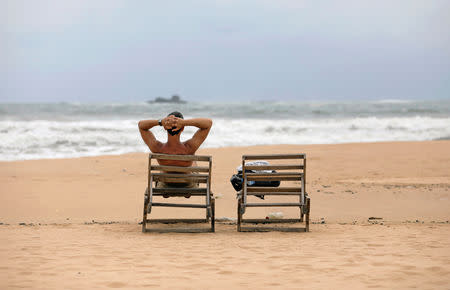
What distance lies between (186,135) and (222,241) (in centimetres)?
1981

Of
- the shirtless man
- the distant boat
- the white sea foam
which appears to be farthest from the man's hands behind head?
the distant boat

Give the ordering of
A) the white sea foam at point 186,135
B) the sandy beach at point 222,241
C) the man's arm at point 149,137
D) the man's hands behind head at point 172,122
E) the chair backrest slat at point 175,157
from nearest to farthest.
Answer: the sandy beach at point 222,241
the chair backrest slat at point 175,157
the man's hands behind head at point 172,122
the man's arm at point 149,137
the white sea foam at point 186,135

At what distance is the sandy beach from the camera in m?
4.54

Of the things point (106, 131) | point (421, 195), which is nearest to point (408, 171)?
point (421, 195)

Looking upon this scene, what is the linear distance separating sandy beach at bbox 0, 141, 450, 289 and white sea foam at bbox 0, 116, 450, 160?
25.3 ft

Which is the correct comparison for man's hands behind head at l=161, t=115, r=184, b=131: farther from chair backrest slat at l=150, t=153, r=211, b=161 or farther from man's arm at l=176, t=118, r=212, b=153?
chair backrest slat at l=150, t=153, r=211, b=161

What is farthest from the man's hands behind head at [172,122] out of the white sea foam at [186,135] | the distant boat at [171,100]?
the distant boat at [171,100]

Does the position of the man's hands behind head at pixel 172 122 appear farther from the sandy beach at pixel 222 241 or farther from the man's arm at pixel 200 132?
the sandy beach at pixel 222 241

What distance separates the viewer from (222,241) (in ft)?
20.1

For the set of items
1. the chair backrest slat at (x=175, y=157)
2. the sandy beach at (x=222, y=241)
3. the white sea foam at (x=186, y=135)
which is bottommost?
the sandy beach at (x=222, y=241)

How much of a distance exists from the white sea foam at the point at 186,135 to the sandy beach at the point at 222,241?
7.71 metres

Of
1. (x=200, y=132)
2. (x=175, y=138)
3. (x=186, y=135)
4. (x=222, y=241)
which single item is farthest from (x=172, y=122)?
(x=186, y=135)

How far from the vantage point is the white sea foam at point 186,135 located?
66.8 ft

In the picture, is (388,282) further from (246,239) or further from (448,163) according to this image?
(448,163)
